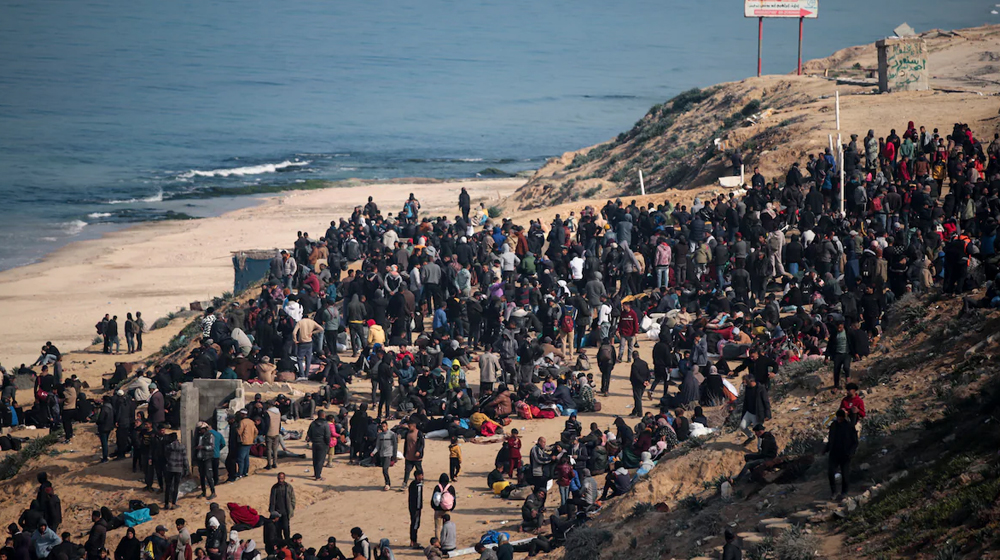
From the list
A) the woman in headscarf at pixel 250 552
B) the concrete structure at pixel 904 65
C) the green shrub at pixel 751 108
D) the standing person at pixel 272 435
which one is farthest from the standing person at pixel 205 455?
the green shrub at pixel 751 108

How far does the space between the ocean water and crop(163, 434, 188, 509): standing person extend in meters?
31.7

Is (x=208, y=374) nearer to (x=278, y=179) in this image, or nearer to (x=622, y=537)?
(x=622, y=537)

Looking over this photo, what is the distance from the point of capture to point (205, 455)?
16531 mm

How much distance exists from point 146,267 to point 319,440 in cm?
2660

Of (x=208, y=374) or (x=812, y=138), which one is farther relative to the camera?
(x=812, y=138)

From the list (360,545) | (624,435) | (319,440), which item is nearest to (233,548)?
(360,545)

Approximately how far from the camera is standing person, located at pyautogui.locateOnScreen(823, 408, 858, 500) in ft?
37.3

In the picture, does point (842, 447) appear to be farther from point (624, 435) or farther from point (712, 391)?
point (712, 391)

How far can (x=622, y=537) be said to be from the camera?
505 inches

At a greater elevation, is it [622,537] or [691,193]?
[691,193]

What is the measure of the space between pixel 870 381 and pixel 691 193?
1576 centimetres

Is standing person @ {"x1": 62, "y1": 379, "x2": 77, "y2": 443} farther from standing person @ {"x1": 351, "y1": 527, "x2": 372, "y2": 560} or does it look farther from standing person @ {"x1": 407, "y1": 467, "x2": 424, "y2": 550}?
standing person @ {"x1": 351, "y1": 527, "x2": 372, "y2": 560}

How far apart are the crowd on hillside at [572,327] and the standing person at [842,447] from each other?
73 mm

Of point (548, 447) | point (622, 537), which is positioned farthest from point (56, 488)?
point (622, 537)
